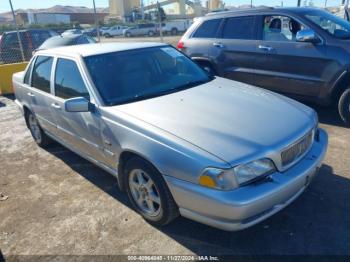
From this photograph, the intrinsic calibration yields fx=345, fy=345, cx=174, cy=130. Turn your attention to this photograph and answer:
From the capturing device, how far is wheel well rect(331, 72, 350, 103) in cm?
528

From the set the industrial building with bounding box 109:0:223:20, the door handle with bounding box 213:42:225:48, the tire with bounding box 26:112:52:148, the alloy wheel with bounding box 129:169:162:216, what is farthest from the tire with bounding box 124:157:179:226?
the industrial building with bounding box 109:0:223:20

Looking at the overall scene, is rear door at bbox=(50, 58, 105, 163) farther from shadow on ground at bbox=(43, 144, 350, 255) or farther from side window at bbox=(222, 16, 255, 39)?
side window at bbox=(222, 16, 255, 39)

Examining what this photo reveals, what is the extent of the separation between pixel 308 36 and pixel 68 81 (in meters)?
3.71

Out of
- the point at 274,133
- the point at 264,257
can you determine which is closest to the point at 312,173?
the point at 274,133

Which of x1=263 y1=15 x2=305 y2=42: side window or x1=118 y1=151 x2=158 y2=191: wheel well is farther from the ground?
x1=263 y1=15 x2=305 y2=42: side window

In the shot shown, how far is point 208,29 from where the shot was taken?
6.95 metres

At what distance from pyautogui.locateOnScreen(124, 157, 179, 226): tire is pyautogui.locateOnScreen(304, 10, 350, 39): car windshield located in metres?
4.00

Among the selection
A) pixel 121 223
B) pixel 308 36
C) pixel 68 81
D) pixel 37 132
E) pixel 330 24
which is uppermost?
pixel 330 24

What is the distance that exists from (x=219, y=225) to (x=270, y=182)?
1.72 feet

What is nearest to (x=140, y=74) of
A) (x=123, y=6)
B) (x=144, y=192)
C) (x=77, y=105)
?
(x=77, y=105)

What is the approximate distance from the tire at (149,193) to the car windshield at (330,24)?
4.00 meters

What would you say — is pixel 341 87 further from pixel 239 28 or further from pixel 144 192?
pixel 144 192

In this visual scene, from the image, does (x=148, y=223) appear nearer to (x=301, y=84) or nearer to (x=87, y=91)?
(x=87, y=91)

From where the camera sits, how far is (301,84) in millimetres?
5707
